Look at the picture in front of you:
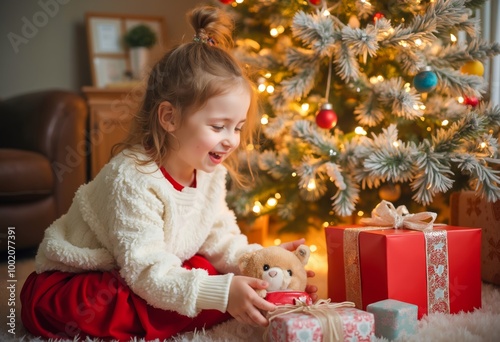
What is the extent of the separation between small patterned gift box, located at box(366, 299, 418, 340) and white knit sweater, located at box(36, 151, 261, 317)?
0.96 ft

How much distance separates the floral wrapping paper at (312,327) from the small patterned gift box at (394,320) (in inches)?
2.4

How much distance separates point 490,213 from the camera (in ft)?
4.32

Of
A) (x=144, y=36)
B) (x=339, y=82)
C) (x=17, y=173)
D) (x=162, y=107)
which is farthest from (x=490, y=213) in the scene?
(x=144, y=36)

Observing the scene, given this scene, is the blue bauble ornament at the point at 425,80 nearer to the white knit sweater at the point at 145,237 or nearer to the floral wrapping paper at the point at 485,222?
the floral wrapping paper at the point at 485,222

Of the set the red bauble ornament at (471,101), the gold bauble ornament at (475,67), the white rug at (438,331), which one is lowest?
the white rug at (438,331)

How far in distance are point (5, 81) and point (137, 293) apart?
254cm

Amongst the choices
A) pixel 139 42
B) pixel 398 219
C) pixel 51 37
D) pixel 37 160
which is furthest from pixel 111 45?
pixel 398 219

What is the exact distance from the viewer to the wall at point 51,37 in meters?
3.01

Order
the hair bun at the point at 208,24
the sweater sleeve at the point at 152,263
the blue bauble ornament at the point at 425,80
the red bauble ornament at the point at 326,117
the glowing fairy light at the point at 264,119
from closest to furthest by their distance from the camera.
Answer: the sweater sleeve at the point at 152,263 → the hair bun at the point at 208,24 → the blue bauble ornament at the point at 425,80 → the red bauble ornament at the point at 326,117 → the glowing fairy light at the point at 264,119

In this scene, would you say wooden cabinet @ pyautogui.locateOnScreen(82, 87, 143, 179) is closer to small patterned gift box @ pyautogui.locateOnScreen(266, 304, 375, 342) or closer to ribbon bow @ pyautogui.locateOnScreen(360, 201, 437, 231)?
ribbon bow @ pyautogui.locateOnScreen(360, 201, 437, 231)

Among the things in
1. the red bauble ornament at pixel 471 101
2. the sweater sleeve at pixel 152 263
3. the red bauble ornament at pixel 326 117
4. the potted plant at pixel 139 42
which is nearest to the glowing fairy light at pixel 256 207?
the red bauble ornament at pixel 326 117

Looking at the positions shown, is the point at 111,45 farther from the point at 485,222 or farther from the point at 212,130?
the point at 485,222

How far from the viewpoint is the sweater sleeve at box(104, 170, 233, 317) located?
0.96 m

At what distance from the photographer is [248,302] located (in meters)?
0.94
